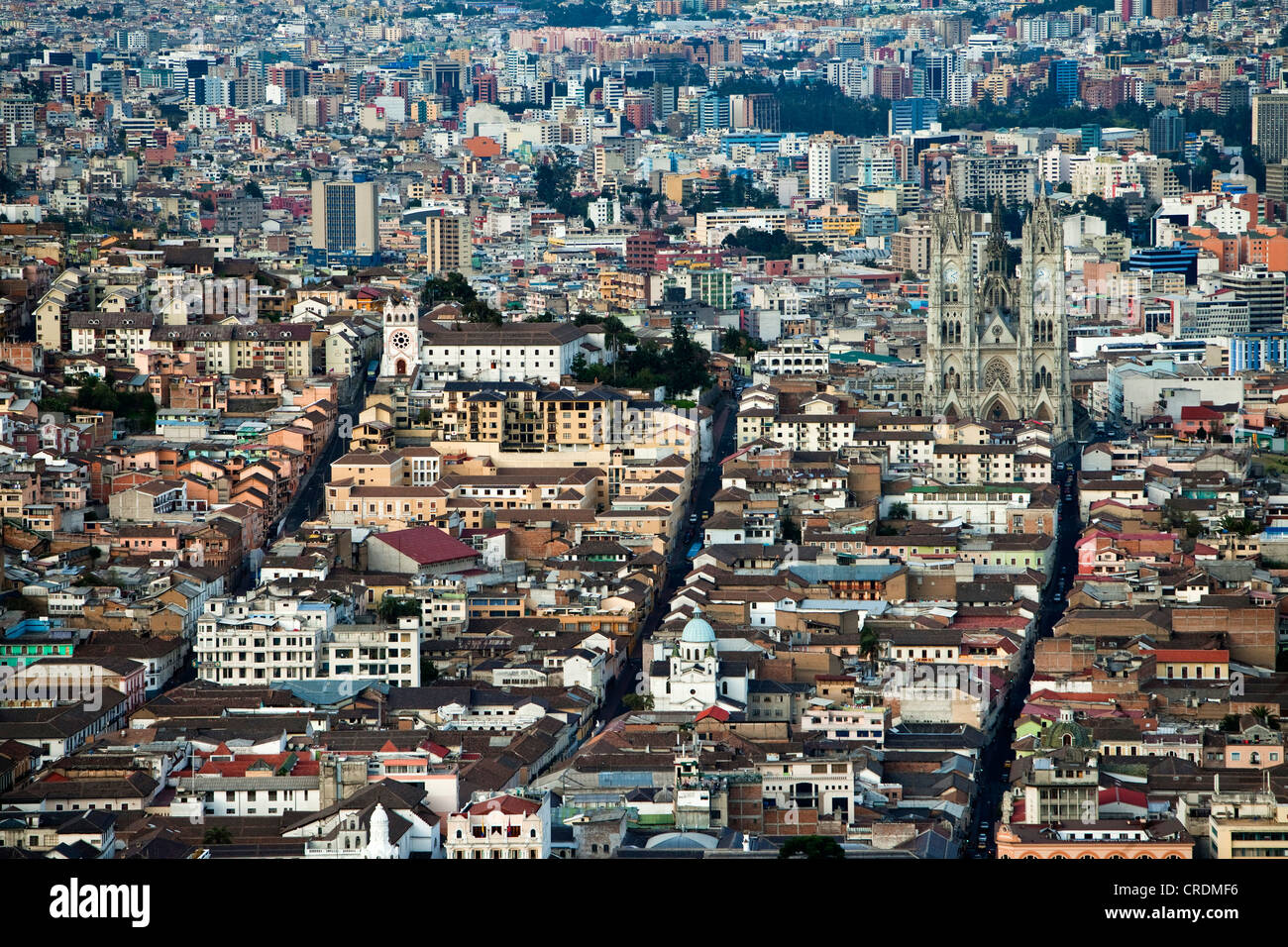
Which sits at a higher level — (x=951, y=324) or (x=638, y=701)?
(x=951, y=324)

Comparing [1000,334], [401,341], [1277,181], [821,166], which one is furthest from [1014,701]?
[821,166]

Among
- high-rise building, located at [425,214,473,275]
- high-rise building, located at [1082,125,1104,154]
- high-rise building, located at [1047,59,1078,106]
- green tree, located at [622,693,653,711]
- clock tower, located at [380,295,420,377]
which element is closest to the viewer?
green tree, located at [622,693,653,711]

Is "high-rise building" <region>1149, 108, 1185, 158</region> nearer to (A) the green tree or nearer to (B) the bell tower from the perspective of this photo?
(B) the bell tower

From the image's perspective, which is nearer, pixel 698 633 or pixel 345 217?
pixel 698 633

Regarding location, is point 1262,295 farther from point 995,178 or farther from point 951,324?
point 995,178

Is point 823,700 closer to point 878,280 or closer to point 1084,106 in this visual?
point 878,280

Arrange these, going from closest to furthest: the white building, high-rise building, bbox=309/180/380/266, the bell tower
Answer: the white building < the bell tower < high-rise building, bbox=309/180/380/266

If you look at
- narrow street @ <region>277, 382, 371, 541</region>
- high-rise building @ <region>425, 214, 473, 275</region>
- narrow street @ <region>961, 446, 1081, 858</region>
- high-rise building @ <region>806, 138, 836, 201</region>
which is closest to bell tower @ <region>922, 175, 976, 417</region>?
narrow street @ <region>961, 446, 1081, 858</region>

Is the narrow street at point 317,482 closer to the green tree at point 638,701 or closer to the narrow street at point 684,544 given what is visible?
the narrow street at point 684,544

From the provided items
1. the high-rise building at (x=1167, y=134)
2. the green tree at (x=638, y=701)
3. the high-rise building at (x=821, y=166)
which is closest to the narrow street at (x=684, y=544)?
the green tree at (x=638, y=701)
